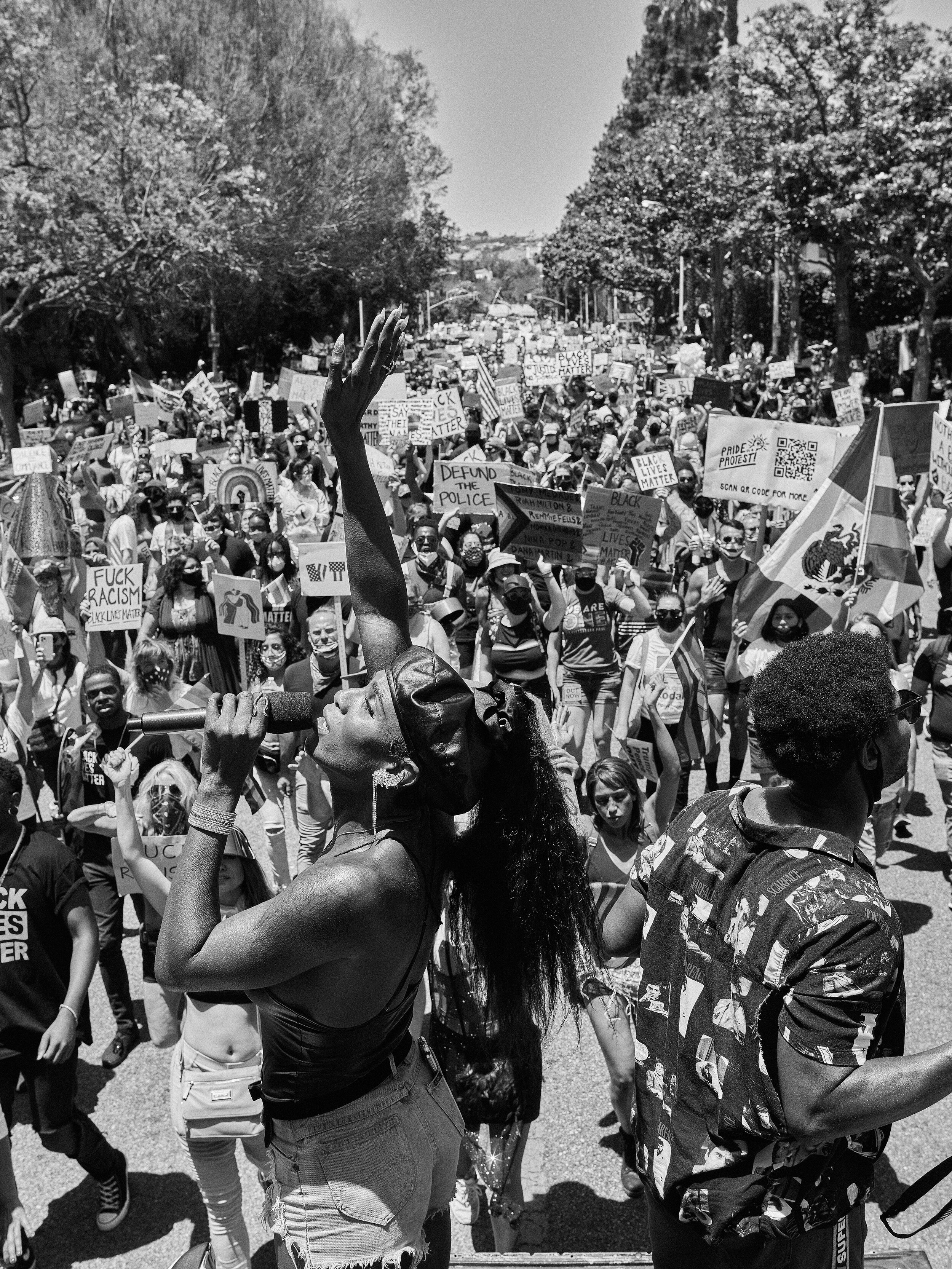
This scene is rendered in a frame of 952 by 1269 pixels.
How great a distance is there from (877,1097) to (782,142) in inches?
1112

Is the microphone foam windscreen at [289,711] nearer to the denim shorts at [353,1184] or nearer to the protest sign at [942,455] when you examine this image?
the denim shorts at [353,1184]

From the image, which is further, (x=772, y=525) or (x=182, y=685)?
(x=772, y=525)

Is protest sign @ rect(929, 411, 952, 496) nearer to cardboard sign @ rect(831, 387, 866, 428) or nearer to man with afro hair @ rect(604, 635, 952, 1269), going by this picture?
man with afro hair @ rect(604, 635, 952, 1269)

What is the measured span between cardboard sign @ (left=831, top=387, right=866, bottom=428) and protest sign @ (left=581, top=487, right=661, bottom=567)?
5.54 m

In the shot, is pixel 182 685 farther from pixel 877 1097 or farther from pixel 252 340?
pixel 252 340

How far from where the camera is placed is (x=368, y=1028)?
2.18 metres

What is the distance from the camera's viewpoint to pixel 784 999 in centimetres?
189

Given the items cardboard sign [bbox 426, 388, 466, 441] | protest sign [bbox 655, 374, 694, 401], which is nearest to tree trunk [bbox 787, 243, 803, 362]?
protest sign [bbox 655, 374, 694, 401]

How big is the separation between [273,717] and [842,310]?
96.5 ft

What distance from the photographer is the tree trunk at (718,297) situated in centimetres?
3816

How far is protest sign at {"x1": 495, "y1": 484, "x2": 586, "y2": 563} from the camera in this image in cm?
807

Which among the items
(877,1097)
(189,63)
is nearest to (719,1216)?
(877,1097)

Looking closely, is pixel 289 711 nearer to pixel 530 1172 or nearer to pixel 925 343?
pixel 530 1172

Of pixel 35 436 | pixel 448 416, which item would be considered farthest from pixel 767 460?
pixel 35 436
